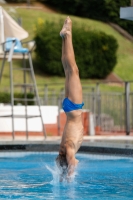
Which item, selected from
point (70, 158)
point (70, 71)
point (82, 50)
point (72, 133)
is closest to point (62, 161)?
point (70, 158)

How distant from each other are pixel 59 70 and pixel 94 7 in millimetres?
15932

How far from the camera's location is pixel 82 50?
1545 inches

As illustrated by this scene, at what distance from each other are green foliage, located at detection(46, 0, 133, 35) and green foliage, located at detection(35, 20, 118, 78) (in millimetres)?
9551

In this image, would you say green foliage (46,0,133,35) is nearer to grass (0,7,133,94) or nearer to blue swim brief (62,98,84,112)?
grass (0,7,133,94)

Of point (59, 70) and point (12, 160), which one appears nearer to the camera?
point (12, 160)

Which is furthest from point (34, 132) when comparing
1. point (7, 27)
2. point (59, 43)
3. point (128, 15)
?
point (59, 43)

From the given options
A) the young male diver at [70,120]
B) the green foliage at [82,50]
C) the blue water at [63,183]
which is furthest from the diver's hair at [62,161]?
the green foliage at [82,50]

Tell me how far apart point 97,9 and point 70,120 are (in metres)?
47.6

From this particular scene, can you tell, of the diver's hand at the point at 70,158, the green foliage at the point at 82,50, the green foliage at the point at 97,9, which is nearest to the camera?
the diver's hand at the point at 70,158

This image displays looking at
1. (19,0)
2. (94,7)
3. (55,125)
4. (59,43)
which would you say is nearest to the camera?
(55,125)

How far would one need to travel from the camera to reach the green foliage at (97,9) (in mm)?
49584

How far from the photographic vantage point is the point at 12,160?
9820 mm

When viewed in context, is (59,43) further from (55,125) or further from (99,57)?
(55,125)

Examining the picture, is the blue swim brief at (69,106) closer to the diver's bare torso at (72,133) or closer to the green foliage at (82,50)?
the diver's bare torso at (72,133)
